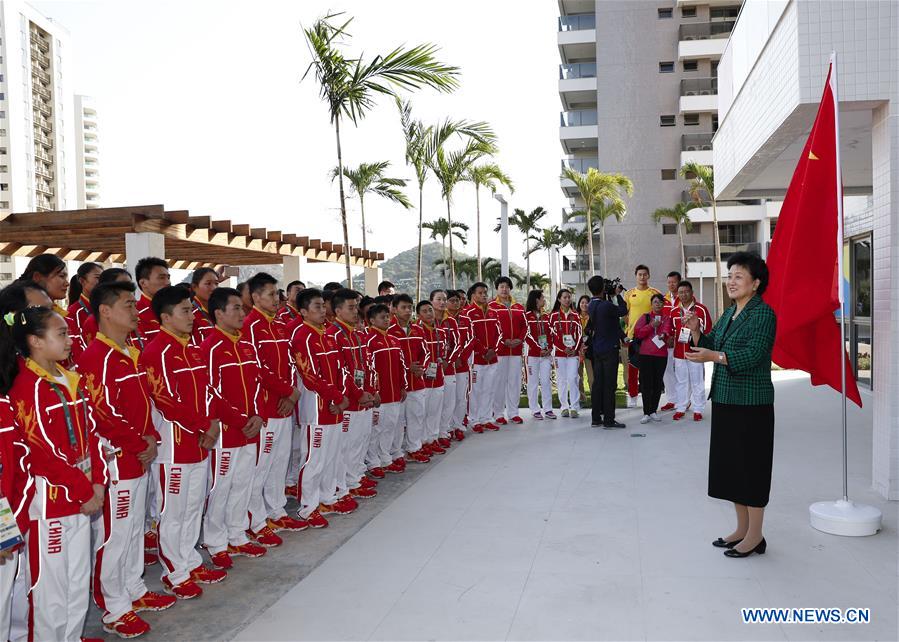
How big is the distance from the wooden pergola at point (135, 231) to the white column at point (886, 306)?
703 cm

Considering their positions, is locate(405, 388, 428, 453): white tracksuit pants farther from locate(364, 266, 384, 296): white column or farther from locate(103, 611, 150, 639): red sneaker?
locate(364, 266, 384, 296): white column

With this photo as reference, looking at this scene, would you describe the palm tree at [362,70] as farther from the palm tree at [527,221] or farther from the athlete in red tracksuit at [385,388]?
the palm tree at [527,221]

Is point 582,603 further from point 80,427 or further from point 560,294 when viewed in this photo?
point 560,294

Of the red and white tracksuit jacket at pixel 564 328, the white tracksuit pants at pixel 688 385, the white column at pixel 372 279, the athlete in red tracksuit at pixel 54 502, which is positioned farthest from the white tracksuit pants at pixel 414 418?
the white column at pixel 372 279

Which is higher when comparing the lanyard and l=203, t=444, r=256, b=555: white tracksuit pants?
the lanyard

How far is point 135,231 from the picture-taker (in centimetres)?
800

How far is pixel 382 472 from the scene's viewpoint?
6770 millimetres

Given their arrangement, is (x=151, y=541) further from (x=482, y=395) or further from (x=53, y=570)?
(x=482, y=395)

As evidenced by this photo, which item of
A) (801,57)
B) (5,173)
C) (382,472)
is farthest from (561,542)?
(5,173)

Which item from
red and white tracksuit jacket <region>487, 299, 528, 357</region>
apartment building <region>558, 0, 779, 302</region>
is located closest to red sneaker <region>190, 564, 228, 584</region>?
red and white tracksuit jacket <region>487, 299, 528, 357</region>

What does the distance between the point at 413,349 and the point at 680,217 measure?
93.5ft

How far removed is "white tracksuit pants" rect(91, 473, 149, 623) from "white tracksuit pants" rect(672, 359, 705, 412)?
24.4 feet

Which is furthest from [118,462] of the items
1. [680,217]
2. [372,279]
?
[680,217]

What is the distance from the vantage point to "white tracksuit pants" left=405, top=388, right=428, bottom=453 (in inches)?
290
